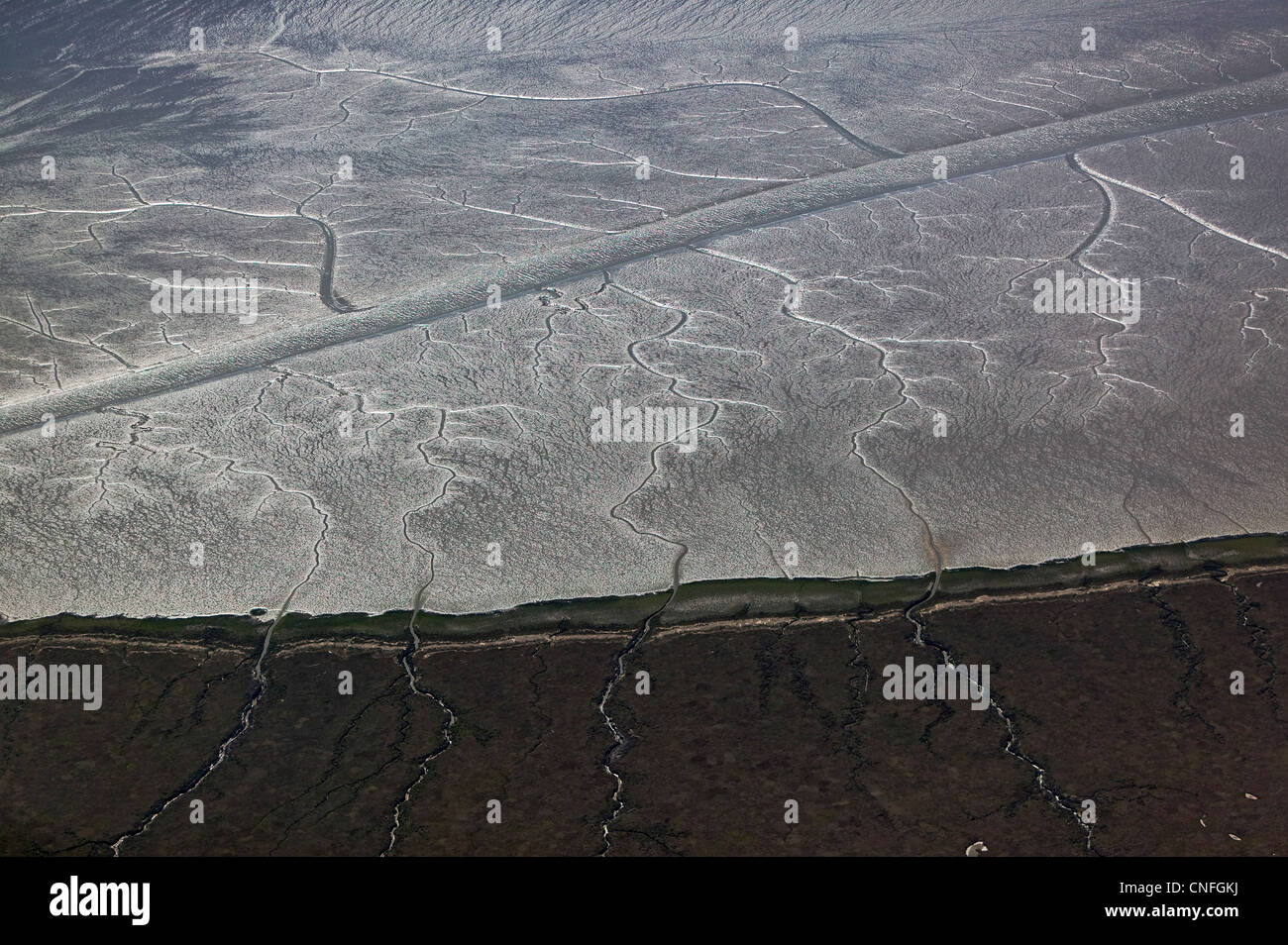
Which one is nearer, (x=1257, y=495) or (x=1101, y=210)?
(x=1257, y=495)

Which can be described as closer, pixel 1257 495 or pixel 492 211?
pixel 1257 495

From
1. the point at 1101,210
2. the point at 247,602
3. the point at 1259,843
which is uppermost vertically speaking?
the point at 1101,210

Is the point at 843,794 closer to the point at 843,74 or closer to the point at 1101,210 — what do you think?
the point at 1101,210

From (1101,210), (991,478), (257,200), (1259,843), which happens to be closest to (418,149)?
(257,200)

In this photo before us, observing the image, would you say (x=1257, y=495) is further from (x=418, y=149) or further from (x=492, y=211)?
(x=418, y=149)

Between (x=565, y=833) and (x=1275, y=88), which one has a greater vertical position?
(x=1275, y=88)

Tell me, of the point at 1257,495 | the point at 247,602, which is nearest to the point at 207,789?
the point at 247,602

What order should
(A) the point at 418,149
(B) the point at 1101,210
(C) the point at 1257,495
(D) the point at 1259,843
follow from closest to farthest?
(D) the point at 1259,843 < (C) the point at 1257,495 < (B) the point at 1101,210 < (A) the point at 418,149

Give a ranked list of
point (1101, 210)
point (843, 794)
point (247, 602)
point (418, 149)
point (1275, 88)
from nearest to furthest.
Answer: point (843, 794) < point (247, 602) < point (1101, 210) < point (418, 149) < point (1275, 88)

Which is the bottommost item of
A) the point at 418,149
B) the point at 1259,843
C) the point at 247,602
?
the point at 1259,843

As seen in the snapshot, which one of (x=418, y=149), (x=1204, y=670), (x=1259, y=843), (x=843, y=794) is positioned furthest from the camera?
(x=418, y=149)
